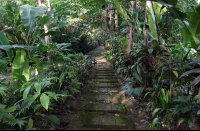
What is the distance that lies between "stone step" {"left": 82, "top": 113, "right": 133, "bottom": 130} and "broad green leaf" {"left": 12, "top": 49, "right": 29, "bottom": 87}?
1.23 metres

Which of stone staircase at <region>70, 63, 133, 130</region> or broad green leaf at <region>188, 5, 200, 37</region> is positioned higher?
broad green leaf at <region>188, 5, 200, 37</region>

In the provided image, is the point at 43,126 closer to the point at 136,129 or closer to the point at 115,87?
the point at 136,129

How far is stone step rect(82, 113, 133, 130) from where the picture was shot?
7.56 feet

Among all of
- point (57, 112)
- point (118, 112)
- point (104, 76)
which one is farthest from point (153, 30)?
point (104, 76)

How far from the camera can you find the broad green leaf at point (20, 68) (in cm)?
222

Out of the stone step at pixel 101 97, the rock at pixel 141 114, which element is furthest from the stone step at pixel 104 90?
the rock at pixel 141 114

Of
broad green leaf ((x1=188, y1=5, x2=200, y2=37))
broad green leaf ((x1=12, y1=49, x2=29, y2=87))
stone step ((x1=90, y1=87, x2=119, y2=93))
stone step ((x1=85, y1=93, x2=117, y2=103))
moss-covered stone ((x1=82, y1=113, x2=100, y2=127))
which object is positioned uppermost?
broad green leaf ((x1=188, y1=5, x2=200, y2=37))

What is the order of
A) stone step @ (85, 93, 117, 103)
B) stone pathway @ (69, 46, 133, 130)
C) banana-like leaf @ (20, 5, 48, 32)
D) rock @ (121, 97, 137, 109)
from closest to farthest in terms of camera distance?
stone pathway @ (69, 46, 133, 130), banana-like leaf @ (20, 5, 48, 32), rock @ (121, 97, 137, 109), stone step @ (85, 93, 117, 103)

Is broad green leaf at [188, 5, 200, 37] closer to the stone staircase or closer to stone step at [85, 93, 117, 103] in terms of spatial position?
the stone staircase

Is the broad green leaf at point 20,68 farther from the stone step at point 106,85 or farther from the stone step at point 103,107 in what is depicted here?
the stone step at point 106,85

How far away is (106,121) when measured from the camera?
2439 mm

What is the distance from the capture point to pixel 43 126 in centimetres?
214

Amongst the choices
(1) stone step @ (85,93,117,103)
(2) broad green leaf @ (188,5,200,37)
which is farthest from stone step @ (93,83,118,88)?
(2) broad green leaf @ (188,5,200,37)

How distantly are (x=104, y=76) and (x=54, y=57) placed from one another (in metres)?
2.55
